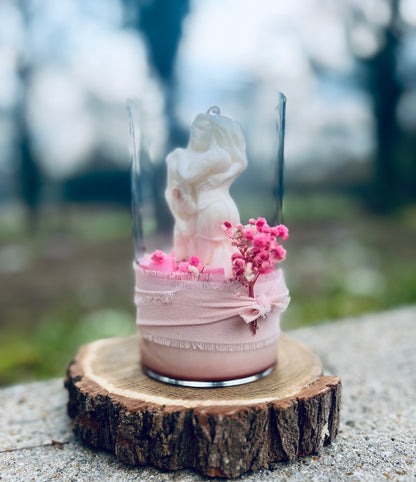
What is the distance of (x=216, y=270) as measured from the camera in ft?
5.95

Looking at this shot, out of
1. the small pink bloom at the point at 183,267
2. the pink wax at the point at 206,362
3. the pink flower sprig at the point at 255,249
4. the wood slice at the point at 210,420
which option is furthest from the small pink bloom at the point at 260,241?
the wood slice at the point at 210,420

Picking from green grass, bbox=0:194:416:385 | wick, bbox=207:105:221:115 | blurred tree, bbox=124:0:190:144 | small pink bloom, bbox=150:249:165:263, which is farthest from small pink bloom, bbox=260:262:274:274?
blurred tree, bbox=124:0:190:144

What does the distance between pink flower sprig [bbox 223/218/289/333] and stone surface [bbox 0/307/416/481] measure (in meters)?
0.76

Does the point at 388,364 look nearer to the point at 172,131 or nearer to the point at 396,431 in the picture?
the point at 396,431

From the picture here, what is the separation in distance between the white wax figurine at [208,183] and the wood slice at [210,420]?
1.68 feet

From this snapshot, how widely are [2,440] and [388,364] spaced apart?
2.31 metres

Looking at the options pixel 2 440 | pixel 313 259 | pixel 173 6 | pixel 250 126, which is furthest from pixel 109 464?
pixel 313 259

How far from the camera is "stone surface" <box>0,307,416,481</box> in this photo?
1.71 meters

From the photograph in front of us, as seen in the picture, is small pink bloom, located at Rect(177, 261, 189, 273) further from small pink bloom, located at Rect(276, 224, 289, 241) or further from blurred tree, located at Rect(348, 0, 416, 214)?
blurred tree, located at Rect(348, 0, 416, 214)

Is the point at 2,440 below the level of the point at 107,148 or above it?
below

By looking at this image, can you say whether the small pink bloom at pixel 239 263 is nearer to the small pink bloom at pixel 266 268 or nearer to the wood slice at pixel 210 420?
the small pink bloom at pixel 266 268

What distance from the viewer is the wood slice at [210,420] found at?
1621 mm

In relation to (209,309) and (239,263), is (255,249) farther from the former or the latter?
(209,309)

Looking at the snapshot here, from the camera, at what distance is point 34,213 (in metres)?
5.10
